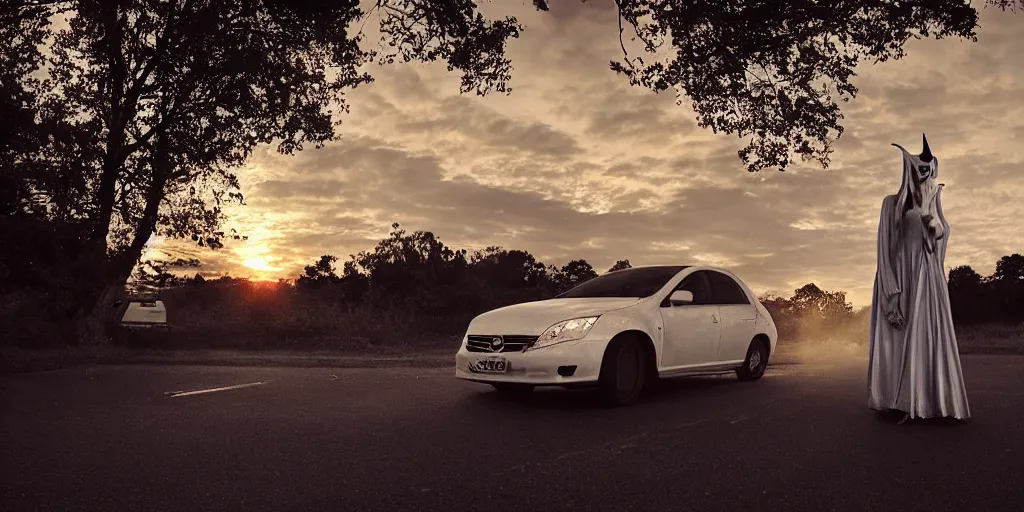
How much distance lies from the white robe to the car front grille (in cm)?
337

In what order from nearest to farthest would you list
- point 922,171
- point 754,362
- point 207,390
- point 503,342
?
point 922,171, point 503,342, point 207,390, point 754,362

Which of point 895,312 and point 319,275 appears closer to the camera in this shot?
point 895,312

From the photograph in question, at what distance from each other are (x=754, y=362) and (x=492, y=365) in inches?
168

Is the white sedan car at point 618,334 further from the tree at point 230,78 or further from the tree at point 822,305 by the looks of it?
the tree at point 822,305

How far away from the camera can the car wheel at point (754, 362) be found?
37.7 ft

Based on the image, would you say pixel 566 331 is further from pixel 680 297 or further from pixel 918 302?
pixel 918 302

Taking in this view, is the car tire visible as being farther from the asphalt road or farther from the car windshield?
the car windshield

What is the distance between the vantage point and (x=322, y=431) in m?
7.50

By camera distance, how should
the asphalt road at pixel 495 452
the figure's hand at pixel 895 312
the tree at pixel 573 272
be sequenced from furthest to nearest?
the tree at pixel 573 272
the figure's hand at pixel 895 312
the asphalt road at pixel 495 452

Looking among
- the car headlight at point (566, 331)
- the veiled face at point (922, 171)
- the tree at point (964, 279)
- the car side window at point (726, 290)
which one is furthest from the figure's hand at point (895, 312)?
the tree at point (964, 279)

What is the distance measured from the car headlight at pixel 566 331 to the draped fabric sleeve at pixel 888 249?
2.78 m

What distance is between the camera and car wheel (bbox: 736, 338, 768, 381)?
11.5m

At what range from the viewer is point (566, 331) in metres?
8.88

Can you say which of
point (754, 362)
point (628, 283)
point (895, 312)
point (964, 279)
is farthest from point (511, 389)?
point (964, 279)
